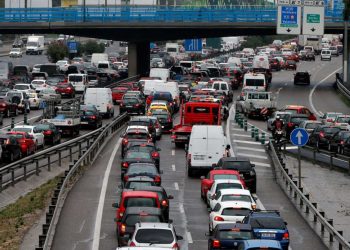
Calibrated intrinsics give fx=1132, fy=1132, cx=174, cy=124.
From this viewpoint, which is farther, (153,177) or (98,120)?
(98,120)

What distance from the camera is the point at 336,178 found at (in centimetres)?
4553

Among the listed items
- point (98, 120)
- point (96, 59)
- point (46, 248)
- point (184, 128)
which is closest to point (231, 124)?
point (98, 120)

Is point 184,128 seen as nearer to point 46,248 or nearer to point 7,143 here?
point 7,143

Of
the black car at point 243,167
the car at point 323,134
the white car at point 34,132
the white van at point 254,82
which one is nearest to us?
the black car at point 243,167

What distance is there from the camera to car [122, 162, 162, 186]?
118ft

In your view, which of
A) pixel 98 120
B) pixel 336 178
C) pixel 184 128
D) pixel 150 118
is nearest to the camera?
pixel 336 178

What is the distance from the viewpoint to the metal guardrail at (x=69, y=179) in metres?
27.6

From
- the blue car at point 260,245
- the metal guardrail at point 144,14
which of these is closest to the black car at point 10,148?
the blue car at point 260,245

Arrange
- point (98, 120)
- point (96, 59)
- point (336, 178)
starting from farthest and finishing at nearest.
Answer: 1. point (96, 59)
2. point (98, 120)
3. point (336, 178)

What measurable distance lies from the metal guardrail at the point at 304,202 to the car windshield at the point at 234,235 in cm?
227

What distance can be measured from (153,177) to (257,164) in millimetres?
12797

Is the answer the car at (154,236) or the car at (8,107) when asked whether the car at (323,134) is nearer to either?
the car at (8,107)

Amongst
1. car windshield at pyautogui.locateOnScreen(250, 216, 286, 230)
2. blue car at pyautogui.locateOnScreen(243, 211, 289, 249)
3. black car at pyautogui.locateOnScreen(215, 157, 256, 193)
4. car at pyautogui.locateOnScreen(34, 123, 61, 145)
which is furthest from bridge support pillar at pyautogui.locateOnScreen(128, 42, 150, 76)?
car windshield at pyautogui.locateOnScreen(250, 216, 286, 230)

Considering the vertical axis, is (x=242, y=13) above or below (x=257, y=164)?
above
